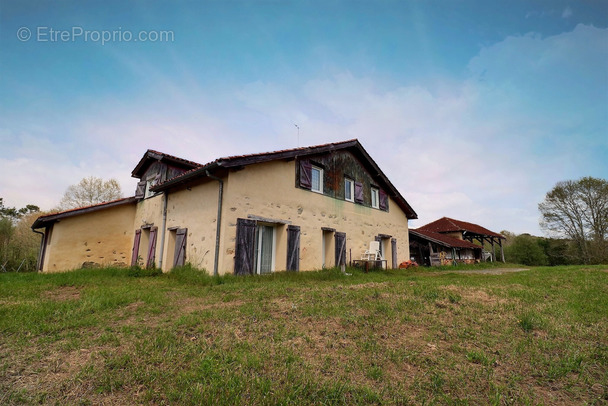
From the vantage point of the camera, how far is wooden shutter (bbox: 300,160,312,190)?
1113 centimetres

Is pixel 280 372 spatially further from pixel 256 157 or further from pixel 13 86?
pixel 13 86

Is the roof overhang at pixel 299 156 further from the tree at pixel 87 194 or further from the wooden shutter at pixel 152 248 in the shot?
the tree at pixel 87 194

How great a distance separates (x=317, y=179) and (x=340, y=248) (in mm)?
3172

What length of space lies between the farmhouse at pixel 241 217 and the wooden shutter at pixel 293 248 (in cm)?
4

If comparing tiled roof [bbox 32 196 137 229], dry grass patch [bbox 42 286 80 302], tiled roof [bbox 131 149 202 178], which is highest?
tiled roof [bbox 131 149 202 178]

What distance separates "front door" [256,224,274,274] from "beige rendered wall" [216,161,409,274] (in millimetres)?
267

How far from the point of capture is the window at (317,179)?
473 inches

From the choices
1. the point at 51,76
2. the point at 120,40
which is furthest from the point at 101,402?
the point at 51,76

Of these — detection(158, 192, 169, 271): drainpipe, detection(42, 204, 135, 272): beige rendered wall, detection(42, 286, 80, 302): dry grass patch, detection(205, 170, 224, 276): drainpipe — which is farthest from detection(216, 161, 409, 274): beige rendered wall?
detection(42, 204, 135, 272): beige rendered wall

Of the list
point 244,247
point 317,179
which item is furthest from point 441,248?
point 244,247

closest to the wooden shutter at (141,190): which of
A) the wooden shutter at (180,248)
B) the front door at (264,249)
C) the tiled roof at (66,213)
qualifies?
the tiled roof at (66,213)

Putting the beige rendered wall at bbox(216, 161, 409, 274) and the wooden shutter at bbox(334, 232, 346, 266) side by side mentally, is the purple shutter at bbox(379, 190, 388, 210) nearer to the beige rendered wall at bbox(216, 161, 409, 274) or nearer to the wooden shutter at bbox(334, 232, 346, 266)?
the beige rendered wall at bbox(216, 161, 409, 274)

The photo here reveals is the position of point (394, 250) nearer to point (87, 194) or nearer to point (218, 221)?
point (218, 221)

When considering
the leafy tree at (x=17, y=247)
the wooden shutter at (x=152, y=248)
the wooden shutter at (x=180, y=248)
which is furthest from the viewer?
the leafy tree at (x=17, y=247)
